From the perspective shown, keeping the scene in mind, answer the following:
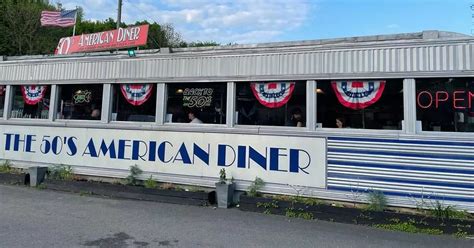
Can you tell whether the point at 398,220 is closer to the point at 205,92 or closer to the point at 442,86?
the point at 442,86

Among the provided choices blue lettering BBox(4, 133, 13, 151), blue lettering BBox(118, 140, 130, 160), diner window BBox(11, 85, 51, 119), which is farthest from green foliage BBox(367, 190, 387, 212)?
blue lettering BBox(4, 133, 13, 151)

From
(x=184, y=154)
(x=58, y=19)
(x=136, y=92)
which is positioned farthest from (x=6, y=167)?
(x=58, y=19)

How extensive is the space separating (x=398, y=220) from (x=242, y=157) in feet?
10.4

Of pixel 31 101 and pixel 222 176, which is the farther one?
pixel 31 101

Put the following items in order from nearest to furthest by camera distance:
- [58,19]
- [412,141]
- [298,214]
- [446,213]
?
[446,213] → [412,141] → [298,214] → [58,19]

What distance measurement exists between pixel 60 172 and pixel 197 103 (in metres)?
3.98

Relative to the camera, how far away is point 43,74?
33.3ft

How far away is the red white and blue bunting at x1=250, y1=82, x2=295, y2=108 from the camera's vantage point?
7.74 meters

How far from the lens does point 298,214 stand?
274 inches

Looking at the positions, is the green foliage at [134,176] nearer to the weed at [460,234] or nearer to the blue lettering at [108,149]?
the blue lettering at [108,149]

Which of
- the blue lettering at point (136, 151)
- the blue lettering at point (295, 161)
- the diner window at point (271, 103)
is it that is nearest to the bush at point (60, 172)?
the blue lettering at point (136, 151)

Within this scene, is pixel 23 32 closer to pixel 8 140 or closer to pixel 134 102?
pixel 8 140

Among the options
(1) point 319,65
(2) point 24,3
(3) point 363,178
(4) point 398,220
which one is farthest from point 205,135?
(2) point 24,3

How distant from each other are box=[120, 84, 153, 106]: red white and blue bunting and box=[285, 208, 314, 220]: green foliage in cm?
426
